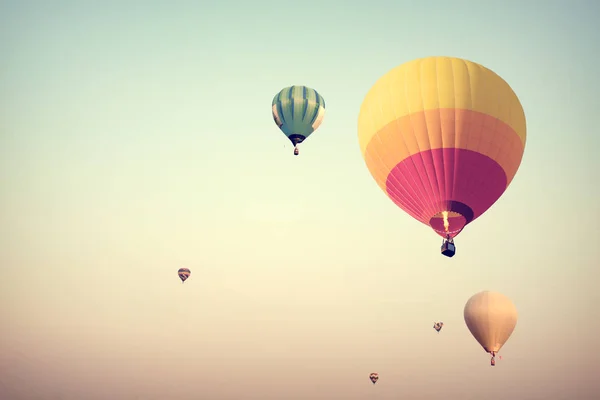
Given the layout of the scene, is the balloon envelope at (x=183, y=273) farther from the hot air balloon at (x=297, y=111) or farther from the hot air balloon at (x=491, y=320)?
the hot air balloon at (x=491, y=320)

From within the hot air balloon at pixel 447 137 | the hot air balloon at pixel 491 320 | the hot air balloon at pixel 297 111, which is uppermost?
the hot air balloon at pixel 297 111

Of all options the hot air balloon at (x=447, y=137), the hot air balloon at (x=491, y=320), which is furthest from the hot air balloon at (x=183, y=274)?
the hot air balloon at (x=447, y=137)

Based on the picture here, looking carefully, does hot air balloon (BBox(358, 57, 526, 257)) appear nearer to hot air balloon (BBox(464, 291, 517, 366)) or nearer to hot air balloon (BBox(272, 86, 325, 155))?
hot air balloon (BBox(272, 86, 325, 155))

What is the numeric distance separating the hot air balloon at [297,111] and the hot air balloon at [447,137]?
1514 centimetres

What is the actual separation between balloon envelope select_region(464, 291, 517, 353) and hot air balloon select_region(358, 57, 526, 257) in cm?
1804

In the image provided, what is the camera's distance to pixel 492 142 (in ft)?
69.5

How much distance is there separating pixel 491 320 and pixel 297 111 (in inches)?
757

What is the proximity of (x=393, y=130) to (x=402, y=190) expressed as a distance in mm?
2480

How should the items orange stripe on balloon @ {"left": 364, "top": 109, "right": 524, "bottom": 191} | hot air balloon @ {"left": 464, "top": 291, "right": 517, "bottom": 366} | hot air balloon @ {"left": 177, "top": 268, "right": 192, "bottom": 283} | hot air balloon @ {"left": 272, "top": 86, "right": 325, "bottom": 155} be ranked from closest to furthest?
1. orange stripe on balloon @ {"left": 364, "top": 109, "right": 524, "bottom": 191}
2. hot air balloon @ {"left": 272, "top": 86, "right": 325, "bottom": 155}
3. hot air balloon @ {"left": 464, "top": 291, "right": 517, "bottom": 366}
4. hot air balloon @ {"left": 177, "top": 268, "right": 192, "bottom": 283}

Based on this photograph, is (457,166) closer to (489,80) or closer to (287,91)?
→ (489,80)

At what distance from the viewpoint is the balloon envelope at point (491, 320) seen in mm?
37531

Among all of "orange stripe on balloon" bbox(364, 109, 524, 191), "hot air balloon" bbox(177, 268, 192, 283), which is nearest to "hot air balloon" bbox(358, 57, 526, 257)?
"orange stripe on balloon" bbox(364, 109, 524, 191)

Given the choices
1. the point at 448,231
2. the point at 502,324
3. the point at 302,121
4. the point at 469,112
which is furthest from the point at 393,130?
the point at 502,324

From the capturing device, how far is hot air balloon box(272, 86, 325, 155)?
3738cm
